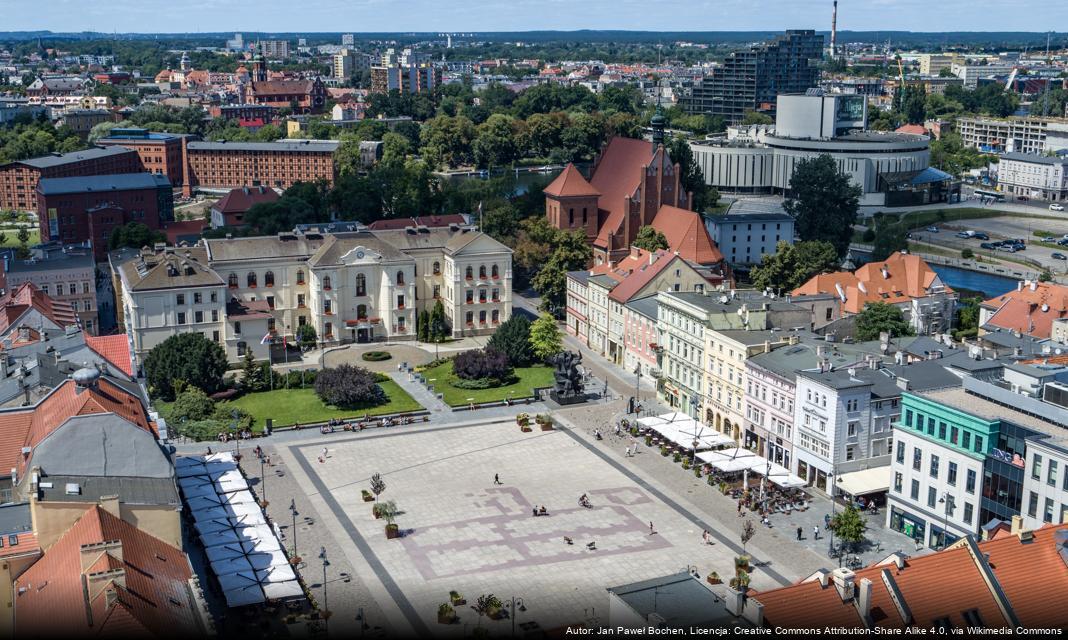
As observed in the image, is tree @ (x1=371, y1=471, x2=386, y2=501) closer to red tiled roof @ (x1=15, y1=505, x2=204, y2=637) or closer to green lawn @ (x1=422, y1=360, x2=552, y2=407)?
green lawn @ (x1=422, y1=360, x2=552, y2=407)

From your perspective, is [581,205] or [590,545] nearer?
[590,545]

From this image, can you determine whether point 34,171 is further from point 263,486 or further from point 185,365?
point 263,486

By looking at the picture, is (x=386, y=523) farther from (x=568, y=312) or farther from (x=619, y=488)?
(x=568, y=312)

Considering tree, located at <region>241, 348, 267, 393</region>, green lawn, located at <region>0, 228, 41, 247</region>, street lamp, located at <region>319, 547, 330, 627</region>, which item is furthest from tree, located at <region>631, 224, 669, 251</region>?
green lawn, located at <region>0, 228, 41, 247</region>

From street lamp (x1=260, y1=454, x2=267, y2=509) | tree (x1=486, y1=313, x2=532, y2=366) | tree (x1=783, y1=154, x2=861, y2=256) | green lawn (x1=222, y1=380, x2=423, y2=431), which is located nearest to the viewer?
street lamp (x1=260, y1=454, x2=267, y2=509)

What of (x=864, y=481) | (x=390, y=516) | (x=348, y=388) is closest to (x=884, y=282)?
(x=864, y=481)

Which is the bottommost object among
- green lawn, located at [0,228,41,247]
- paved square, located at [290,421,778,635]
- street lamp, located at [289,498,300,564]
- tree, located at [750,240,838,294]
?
paved square, located at [290,421,778,635]

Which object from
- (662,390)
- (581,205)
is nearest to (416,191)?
(581,205)

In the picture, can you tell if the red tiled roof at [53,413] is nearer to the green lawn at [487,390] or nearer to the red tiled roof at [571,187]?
the green lawn at [487,390]
